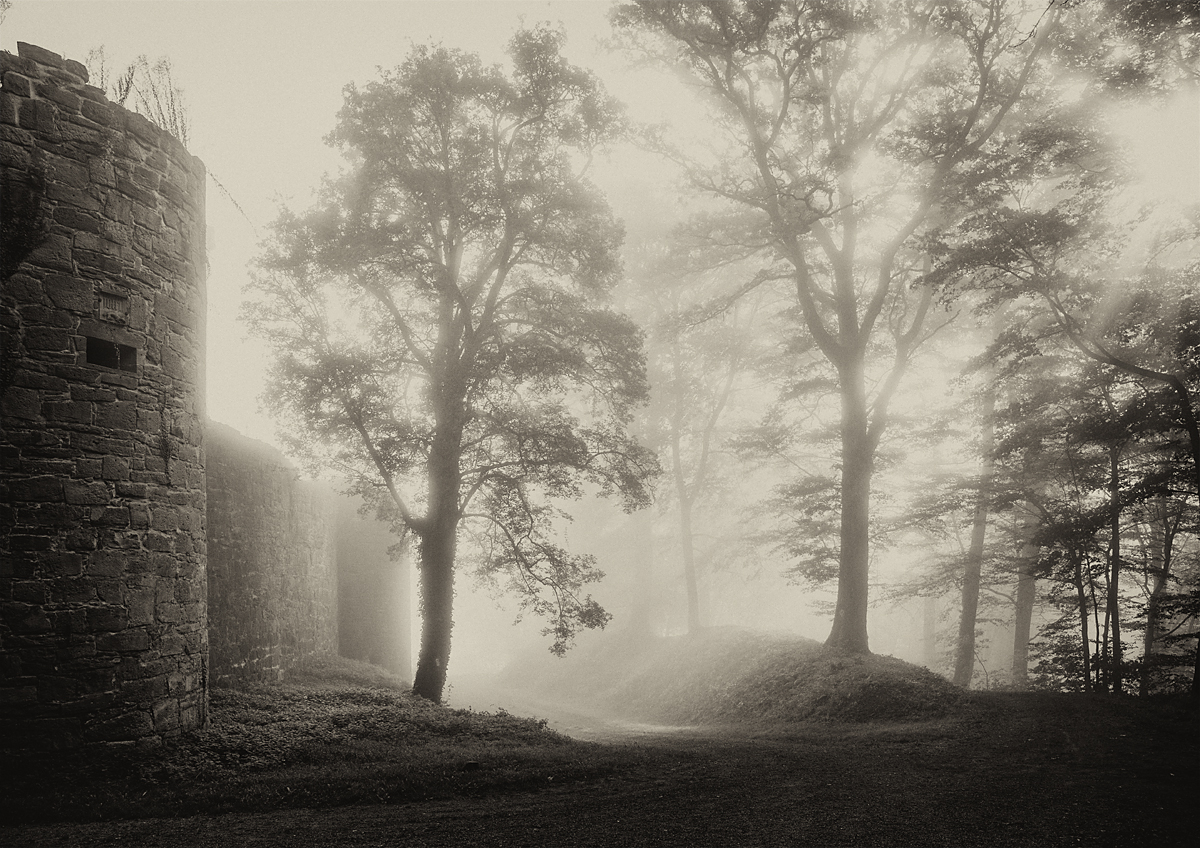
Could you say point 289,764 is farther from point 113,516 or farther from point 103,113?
point 103,113

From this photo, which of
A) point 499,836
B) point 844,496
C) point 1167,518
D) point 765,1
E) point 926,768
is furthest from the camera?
point 844,496

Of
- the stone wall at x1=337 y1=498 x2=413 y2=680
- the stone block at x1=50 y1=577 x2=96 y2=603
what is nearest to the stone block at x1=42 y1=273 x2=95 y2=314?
the stone block at x1=50 y1=577 x2=96 y2=603

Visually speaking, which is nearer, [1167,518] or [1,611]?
Result: [1,611]

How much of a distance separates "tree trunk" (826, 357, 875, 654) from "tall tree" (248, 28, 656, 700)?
4.09 meters

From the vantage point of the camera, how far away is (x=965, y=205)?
12867 millimetres

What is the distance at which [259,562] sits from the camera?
1188 centimetres

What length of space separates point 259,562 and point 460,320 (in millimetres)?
5153

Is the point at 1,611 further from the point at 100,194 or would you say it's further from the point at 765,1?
the point at 765,1

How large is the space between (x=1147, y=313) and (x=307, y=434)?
13387 millimetres

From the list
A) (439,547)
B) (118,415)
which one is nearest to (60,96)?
(118,415)

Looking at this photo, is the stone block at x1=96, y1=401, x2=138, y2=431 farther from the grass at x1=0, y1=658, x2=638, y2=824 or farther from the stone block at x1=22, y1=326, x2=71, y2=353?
the grass at x1=0, y1=658, x2=638, y2=824

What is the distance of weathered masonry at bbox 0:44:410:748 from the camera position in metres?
6.34

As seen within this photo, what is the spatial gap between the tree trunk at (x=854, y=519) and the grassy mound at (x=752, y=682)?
0.50 m

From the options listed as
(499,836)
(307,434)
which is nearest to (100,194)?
(307,434)
